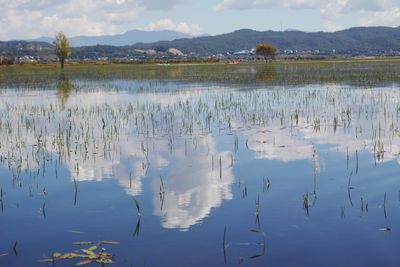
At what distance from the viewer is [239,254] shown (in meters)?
7.41

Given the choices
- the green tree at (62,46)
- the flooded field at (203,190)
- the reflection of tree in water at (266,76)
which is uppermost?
the green tree at (62,46)

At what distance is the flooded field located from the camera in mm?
7609

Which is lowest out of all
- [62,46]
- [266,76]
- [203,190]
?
[203,190]

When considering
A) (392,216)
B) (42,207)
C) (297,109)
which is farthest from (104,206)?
(297,109)

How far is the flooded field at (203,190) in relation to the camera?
7.61 m

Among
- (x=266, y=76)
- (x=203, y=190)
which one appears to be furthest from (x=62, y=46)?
(x=203, y=190)

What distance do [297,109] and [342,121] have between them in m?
3.90

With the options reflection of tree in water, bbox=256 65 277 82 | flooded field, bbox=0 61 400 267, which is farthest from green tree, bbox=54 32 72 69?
flooded field, bbox=0 61 400 267

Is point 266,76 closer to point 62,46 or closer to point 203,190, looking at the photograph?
point 203,190

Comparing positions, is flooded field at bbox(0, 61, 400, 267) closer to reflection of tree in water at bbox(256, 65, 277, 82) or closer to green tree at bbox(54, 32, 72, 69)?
reflection of tree in water at bbox(256, 65, 277, 82)

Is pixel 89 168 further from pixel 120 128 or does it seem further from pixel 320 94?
pixel 320 94

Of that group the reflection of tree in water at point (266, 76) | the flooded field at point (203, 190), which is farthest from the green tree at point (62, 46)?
the flooded field at point (203, 190)

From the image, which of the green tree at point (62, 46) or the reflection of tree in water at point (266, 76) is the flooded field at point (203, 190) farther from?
the green tree at point (62, 46)

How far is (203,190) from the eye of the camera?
1073cm
